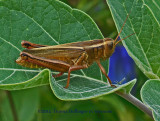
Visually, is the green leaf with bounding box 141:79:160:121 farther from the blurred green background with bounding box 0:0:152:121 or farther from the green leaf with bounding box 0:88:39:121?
the green leaf with bounding box 0:88:39:121

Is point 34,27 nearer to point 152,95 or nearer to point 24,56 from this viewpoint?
point 24,56

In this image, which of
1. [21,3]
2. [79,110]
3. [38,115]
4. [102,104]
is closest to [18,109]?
[38,115]

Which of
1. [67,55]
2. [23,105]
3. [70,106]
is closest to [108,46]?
[67,55]

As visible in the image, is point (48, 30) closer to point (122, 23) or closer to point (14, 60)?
point (14, 60)

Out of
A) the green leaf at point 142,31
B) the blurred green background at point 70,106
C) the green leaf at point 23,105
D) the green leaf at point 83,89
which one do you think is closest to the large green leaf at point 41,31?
the green leaf at point 83,89

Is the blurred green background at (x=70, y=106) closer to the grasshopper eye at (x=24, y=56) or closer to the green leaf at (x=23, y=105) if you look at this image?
the green leaf at (x=23, y=105)

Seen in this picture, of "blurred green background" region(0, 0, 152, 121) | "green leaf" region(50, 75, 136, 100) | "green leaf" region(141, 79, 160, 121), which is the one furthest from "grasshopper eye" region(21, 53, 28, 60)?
"blurred green background" region(0, 0, 152, 121)
